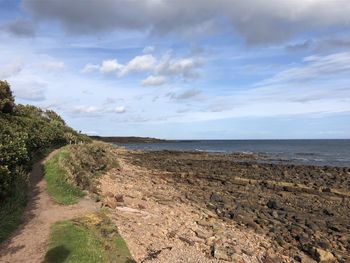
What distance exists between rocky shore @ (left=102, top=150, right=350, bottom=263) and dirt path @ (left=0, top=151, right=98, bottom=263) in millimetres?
2285

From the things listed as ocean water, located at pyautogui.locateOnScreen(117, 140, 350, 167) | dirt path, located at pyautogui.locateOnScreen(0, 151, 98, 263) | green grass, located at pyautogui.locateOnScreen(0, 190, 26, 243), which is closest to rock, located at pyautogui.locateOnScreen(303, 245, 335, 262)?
dirt path, located at pyautogui.locateOnScreen(0, 151, 98, 263)

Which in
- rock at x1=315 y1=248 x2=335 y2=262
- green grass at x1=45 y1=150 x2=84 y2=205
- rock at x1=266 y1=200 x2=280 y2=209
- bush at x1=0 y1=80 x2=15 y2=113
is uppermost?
bush at x1=0 y1=80 x2=15 y2=113

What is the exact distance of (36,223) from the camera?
45.3 ft

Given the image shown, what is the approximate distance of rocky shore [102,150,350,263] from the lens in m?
14.9

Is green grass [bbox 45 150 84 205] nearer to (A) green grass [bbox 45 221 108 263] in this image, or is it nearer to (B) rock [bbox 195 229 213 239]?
(A) green grass [bbox 45 221 108 263]

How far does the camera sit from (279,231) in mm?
17625

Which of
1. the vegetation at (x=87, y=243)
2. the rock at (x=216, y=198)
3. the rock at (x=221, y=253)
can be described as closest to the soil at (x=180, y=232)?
the rock at (x=221, y=253)

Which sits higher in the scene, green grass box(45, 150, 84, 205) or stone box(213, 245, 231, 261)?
green grass box(45, 150, 84, 205)

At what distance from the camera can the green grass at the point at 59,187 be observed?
56.0 ft

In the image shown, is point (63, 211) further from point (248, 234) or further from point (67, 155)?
point (67, 155)

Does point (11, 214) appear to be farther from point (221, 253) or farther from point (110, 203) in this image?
point (221, 253)

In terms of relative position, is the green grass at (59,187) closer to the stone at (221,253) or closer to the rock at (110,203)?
the rock at (110,203)

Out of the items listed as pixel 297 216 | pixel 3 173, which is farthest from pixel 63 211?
pixel 297 216

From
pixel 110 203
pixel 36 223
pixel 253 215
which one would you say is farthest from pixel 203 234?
pixel 36 223
